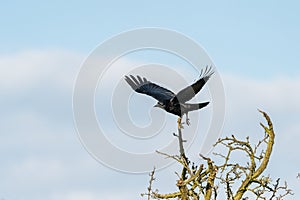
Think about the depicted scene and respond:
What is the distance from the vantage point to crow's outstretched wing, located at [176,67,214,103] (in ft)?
21.3

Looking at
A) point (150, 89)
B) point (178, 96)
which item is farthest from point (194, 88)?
point (150, 89)

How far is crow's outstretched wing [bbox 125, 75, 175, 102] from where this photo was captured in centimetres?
702

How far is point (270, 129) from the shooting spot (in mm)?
5297

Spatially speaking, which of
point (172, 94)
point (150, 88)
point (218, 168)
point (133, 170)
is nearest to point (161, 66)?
point (172, 94)

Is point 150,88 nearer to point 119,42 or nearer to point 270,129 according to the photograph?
point 119,42

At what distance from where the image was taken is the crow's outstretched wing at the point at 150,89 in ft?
23.0

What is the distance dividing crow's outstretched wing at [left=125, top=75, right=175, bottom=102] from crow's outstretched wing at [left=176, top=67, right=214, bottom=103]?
→ 237mm

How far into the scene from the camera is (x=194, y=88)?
6734 mm

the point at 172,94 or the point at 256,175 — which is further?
the point at 172,94

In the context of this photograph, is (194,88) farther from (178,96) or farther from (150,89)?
(150,89)

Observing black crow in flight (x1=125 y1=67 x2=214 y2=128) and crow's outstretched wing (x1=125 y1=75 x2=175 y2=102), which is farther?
crow's outstretched wing (x1=125 y1=75 x2=175 y2=102)

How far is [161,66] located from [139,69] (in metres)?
0.57

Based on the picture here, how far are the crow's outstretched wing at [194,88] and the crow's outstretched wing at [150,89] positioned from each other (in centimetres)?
24

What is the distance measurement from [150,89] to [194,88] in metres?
1.02
